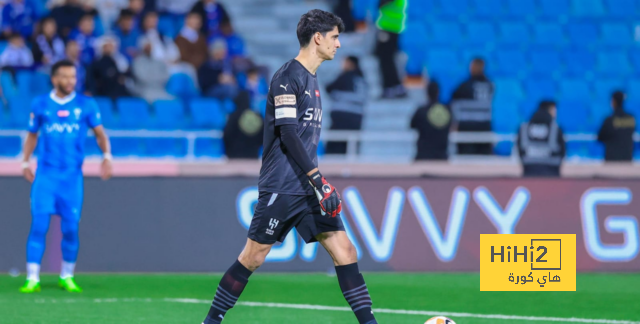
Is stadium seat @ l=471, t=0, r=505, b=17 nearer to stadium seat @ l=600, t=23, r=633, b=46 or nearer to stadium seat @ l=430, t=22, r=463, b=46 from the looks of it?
stadium seat @ l=430, t=22, r=463, b=46

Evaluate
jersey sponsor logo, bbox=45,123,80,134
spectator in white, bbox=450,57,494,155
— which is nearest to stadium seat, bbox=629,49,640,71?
spectator in white, bbox=450,57,494,155

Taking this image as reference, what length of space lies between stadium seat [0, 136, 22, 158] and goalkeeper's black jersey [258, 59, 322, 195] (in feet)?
31.2

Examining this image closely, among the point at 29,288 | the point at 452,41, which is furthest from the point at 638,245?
the point at 452,41

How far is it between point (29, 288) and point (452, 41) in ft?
37.5

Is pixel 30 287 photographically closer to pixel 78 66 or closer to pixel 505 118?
pixel 78 66

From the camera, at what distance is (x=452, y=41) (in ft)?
62.4

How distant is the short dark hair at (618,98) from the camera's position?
14602mm

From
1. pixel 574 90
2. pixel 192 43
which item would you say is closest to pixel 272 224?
pixel 192 43

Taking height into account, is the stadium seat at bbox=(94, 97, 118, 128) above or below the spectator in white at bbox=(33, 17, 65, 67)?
below

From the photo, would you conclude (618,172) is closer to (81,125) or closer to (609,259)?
(609,259)

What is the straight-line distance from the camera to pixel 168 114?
15.7 m

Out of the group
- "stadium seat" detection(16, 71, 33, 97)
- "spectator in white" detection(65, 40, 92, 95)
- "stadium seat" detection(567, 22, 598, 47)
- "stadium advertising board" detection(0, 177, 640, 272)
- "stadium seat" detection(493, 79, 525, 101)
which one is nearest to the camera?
"stadium advertising board" detection(0, 177, 640, 272)

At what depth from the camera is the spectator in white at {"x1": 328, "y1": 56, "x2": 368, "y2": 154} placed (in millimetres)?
14797

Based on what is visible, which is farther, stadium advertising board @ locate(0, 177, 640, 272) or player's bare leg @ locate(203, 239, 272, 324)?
stadium advertising board @ locate(0, 177, 640, 272)
